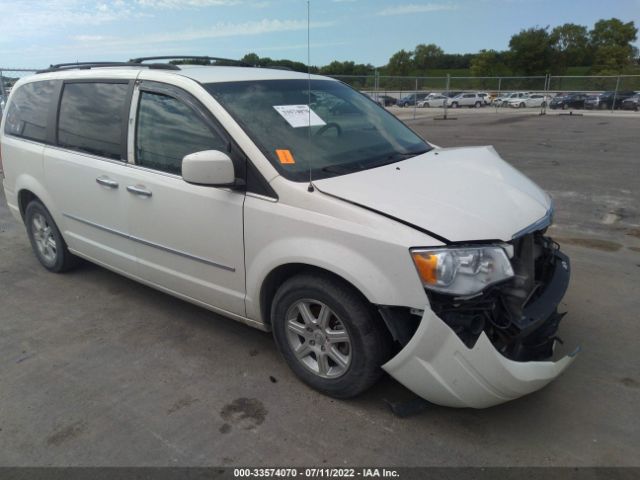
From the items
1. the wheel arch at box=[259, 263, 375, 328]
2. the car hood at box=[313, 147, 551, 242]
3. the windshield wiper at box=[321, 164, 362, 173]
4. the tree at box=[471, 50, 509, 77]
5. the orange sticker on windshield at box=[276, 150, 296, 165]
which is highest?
the tree at box=[471, 50, 509, 77]

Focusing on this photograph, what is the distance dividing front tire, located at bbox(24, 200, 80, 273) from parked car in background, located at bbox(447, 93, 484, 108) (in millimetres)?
38237

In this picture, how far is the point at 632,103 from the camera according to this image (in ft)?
94.6

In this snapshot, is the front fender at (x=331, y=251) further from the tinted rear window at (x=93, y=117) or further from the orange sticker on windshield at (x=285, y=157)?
the tinted rear window at (x=93, y=117)

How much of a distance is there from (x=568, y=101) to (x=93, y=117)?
32803 mm

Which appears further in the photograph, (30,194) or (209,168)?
(30,194)

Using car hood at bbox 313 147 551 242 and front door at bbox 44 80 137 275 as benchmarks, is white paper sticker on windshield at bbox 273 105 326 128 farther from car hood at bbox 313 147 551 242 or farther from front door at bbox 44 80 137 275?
front door at bbox 44 80 137 275

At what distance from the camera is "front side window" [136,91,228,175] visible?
3258 mm

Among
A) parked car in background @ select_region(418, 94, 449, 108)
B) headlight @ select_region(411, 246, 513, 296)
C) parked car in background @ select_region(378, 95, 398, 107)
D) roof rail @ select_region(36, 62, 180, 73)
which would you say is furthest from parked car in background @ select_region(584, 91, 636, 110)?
headlight @ select_region(411, 246, 513, 296)

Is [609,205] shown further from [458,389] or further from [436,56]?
[436,56]

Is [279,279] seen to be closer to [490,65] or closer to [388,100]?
[388,100]

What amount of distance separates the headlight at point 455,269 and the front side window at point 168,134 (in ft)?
4.66

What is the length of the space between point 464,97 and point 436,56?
218 feet

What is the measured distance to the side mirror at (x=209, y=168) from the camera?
2.90 meters

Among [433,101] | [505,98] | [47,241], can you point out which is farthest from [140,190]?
[505,98]
